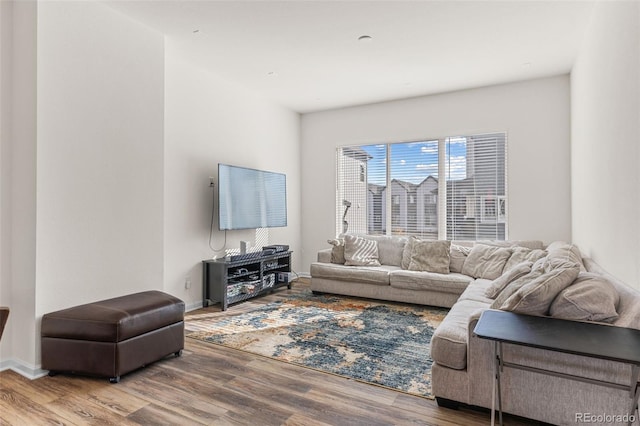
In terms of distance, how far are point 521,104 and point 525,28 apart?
5.36 ft

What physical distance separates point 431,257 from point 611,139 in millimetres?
2471

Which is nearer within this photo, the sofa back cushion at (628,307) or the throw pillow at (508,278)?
the sofa back cushion at (628,307)

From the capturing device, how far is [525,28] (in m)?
3.41

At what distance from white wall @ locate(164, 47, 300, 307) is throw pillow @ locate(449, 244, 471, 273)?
2777 millimetres

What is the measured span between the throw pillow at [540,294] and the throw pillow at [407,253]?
2828mm

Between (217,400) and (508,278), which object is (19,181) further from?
(508,278)

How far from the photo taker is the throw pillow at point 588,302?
1.86 m

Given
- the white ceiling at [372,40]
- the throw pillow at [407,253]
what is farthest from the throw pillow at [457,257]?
the white ceiling at [372,40]

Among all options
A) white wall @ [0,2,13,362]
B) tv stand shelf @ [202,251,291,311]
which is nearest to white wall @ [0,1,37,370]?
white wall @ [0,2,13,362]

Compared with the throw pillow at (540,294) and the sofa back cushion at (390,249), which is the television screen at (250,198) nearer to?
the sofa back cushion at (390,249)

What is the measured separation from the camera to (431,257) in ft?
15.3

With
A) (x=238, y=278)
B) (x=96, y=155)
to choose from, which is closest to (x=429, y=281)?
(x=238, y=278)

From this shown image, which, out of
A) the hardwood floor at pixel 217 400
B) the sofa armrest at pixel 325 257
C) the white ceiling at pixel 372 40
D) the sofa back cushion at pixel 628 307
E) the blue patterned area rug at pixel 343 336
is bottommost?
the hardwood floor at pixel 217 400

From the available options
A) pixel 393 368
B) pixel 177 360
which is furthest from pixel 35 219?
pixel 393 368
